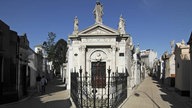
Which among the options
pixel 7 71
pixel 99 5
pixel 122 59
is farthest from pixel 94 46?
pixel 7 71

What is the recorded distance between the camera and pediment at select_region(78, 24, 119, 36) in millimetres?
20219

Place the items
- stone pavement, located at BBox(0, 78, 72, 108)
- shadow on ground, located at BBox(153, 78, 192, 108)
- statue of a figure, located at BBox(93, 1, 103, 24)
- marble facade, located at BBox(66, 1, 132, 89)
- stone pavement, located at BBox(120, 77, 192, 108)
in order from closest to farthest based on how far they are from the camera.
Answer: stone pavement, located at BBox(0, 78, 72, 108)
stone pavement, located at BBox(120, 77, 192, 108)
shadow on ground, located at BBox(153, 78, 192, 108)
marble facade, located at BBox(66, 1, 132, 89)
statue of a figure, located at BBox(93, 1, 103, 24)

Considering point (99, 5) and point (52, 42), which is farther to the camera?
point (52, 42)

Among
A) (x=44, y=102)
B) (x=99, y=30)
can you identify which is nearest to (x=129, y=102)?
(x=44, y=102)

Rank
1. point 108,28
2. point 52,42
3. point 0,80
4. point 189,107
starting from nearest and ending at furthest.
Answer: point 0,80 < point 189,107 < point 108,28 < point 52,42

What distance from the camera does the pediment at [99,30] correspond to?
20.2m

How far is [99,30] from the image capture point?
20359 millimetres

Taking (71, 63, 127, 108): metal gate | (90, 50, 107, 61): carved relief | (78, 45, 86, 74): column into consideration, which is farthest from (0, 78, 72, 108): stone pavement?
(90, 50, 107, 61): carved relief

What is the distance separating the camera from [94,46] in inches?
807

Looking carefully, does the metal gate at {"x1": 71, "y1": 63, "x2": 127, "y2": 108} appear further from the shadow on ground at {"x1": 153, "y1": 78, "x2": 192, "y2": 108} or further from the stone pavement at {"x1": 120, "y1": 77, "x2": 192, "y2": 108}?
the shadow on ground at {"x1": 153, "y1": 78, "x2": 192, "y2": 108}

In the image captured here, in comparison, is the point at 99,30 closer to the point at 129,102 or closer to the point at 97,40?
the point at 97,40

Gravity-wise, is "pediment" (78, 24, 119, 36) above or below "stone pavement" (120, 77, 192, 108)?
above

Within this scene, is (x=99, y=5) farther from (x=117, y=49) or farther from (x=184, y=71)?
(x=184, y=71)

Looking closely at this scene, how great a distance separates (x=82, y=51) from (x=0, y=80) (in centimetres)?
797
